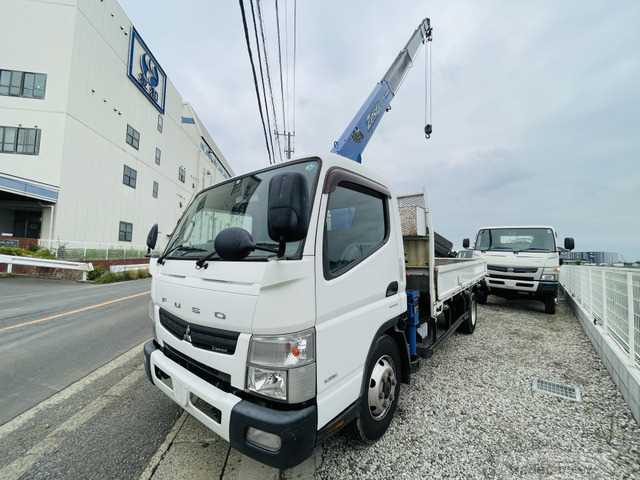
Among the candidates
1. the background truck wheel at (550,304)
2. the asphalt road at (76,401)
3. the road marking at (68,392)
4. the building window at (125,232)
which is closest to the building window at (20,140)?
the building window at (125,232)

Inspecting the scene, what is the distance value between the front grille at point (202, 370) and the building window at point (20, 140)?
18.9 meters

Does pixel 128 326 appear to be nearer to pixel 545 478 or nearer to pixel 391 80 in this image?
pixel 545 478

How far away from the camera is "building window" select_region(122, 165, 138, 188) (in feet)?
63.7

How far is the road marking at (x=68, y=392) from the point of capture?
2334mm

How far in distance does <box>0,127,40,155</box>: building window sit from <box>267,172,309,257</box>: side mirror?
19681 millimetres

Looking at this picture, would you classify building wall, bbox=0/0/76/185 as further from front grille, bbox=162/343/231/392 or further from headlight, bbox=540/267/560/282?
headlight, bbox=540/267/560/282

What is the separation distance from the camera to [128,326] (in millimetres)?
5195

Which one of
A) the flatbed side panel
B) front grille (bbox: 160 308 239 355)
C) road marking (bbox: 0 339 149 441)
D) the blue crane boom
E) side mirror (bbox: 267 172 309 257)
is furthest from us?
the blue crane boom

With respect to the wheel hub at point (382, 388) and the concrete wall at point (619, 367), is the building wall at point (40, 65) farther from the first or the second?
the concrete wall at point (619, 367)

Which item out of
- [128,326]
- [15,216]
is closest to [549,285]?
[128,326]

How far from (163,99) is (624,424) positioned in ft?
97.5

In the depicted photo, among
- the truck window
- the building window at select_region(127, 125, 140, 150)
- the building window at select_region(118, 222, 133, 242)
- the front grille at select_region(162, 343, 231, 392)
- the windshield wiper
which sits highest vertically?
the building window at select_region(127, 125, 140, 150)

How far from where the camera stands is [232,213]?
7.52 ft

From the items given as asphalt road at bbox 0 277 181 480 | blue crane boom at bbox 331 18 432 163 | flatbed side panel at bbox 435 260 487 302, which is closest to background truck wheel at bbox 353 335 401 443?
flatbed side panel at bbox 435 260 487 302
